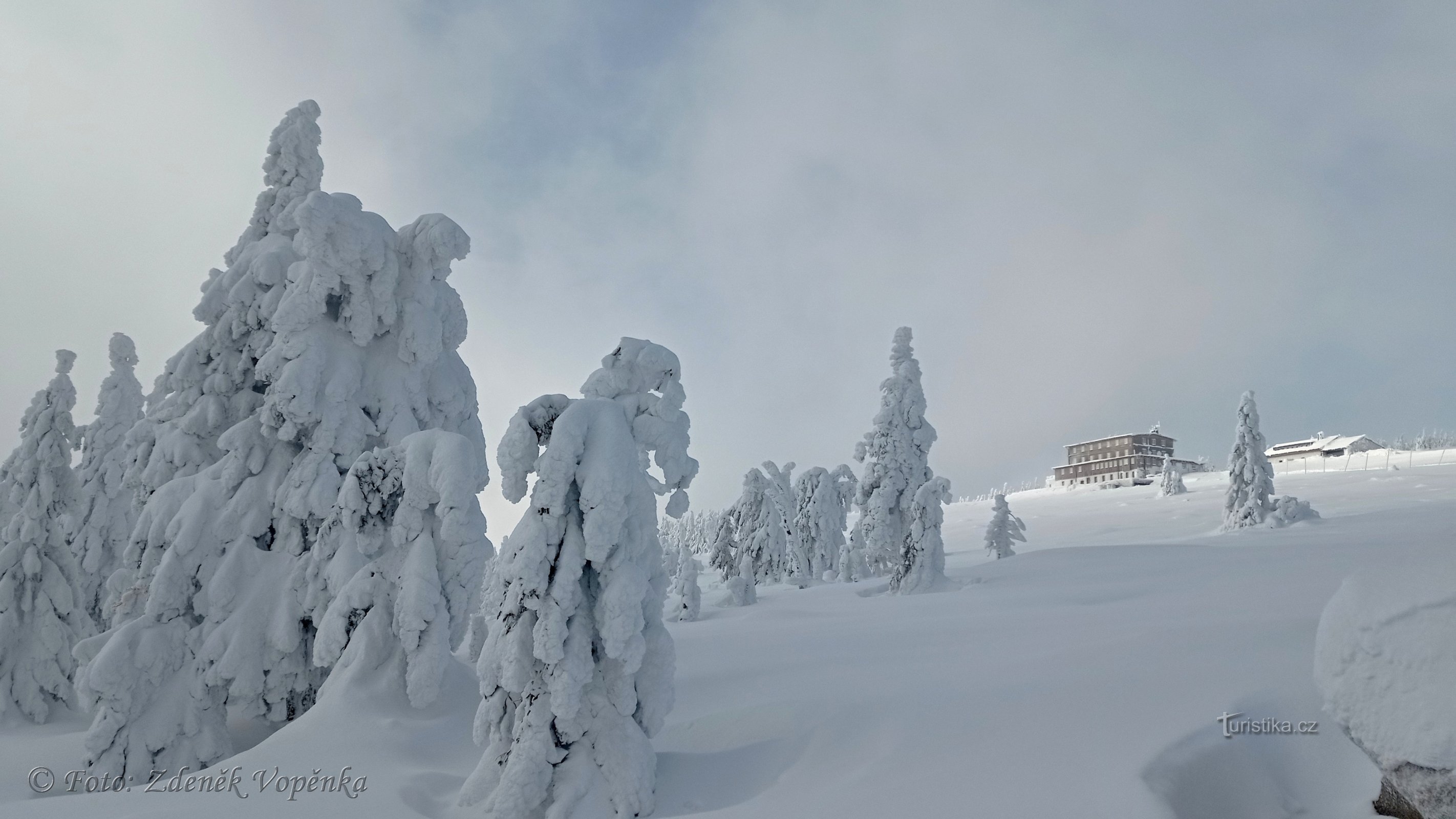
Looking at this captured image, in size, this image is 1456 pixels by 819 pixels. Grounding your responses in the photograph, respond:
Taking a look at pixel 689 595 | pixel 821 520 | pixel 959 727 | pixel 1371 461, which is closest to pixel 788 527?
pixel 821 520

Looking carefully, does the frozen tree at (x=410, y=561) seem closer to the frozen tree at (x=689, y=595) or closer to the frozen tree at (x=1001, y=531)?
the frozen tree at (x=689, y=595)

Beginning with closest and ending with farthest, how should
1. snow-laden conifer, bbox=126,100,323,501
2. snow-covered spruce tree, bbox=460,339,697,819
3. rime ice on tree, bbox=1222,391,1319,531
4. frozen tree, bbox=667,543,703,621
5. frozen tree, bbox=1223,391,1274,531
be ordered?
snow-covered spruce tree, bbox=460,339,697,819, snow-laden conifer, bbox=126,100,323,501, frozen tree, bbox=667,543,703,621, rime ice on tree, bbox=1222,391,1319,531, frozen tree, bbox=1223,391,1274,531

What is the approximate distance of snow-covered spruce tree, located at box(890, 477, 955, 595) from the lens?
76.6 feet

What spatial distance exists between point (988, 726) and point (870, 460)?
69.9 ft

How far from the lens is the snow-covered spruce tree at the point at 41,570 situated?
1661cm

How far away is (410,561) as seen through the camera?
1012 centimetres

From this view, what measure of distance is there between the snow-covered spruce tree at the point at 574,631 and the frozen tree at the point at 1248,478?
35.4 m

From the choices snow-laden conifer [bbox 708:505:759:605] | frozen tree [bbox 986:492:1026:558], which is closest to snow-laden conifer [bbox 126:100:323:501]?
snow-laden conifer [bbox 708:505:759:605]

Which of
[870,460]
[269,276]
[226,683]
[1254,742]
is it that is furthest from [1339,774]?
[870,460]

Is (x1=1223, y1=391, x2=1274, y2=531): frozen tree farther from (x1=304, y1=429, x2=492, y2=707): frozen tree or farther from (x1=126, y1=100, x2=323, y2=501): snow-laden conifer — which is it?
(x1=126, y1=100, x2=323, y2=501): snow-laden conifer

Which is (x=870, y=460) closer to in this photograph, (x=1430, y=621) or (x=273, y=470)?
(x=273, y=470)

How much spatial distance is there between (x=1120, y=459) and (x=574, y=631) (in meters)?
95.3

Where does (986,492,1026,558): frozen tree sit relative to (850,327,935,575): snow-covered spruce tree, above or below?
below

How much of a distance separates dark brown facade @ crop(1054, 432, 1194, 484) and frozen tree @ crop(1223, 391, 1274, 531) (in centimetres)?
5090
